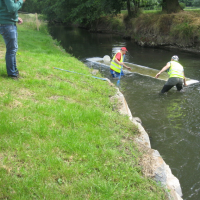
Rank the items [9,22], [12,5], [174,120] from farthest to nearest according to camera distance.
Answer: [174,120], [9,22], [12,5]

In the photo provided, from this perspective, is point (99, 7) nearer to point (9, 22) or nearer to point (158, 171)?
point (9, 22)

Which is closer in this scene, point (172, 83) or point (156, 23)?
point (172, 83)

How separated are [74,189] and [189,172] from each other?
8.87 ft

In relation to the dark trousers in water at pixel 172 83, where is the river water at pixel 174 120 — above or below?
below

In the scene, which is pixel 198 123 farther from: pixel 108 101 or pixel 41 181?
pixel 41 181

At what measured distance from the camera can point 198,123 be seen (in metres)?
6.48

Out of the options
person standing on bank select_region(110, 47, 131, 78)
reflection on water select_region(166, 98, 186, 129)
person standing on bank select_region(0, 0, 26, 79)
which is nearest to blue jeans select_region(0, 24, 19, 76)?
person standing on bank select_region(0, 0, 26, 79)

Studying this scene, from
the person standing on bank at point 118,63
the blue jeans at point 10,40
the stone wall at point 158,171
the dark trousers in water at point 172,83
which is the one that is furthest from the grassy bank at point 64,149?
the person standing on bank at point 118,63

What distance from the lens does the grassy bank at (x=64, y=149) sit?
2879mm

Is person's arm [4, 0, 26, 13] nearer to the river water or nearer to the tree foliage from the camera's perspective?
the river water

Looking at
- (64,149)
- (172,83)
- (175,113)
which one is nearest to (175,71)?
(172,83)

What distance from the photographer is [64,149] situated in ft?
11.7

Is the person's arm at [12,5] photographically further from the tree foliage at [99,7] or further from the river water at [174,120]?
the tree foliage at [99,7]

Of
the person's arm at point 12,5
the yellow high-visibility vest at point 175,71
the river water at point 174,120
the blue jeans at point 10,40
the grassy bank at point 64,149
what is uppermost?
the person's arm at point 12,5
